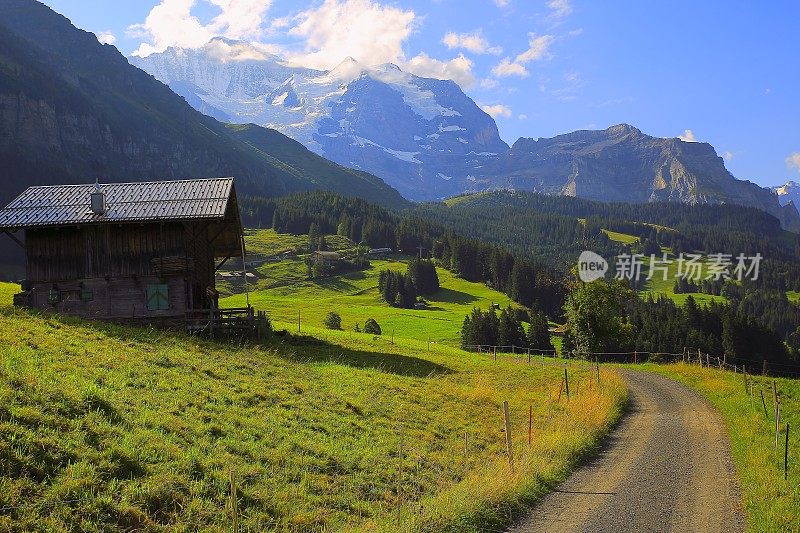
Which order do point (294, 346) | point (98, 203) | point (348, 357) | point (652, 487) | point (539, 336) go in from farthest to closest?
point (539, 336), point (294, 346), point (348, 357), point (98, 203), point (652, 487)

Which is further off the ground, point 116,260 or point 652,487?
point 116,260

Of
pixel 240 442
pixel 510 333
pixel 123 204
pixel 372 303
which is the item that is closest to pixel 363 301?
pixel 372 303

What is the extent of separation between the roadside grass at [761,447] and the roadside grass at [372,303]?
49.8 m

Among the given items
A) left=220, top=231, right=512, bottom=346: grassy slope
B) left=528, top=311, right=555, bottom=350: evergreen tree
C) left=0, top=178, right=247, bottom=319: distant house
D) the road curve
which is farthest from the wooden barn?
left=528, top=311, right=555, bottom=350: evergreen tree

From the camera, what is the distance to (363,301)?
143250 mm

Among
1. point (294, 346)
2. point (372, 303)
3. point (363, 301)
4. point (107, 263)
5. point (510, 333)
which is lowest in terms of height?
point (510, 333)

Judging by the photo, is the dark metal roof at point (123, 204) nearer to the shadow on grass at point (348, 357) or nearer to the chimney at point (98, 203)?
the chimney at point (98, 203)

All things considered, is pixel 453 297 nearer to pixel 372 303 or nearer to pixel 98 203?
pixel 372 303

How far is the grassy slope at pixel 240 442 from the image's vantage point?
11734mm

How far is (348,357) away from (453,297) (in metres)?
117

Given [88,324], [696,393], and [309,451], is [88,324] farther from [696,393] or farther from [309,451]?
[696,393]

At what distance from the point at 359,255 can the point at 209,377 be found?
165 meters

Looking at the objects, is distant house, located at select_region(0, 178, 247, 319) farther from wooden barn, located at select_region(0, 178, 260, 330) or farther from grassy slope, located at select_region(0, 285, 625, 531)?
grassy slope, located at select_region(0, 285, 625, 531)

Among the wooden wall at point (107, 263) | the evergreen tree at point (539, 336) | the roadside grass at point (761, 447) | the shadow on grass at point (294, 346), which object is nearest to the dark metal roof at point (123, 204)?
the wooden wall at point (107, 263)
